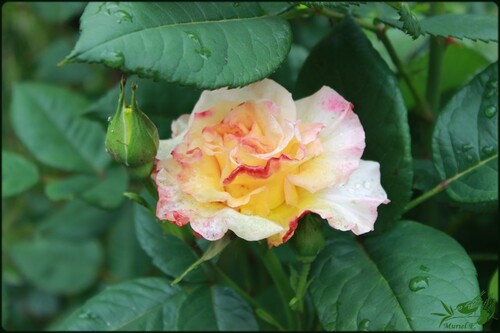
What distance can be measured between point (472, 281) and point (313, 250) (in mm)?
136

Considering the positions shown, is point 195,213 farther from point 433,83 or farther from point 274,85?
point 433,83

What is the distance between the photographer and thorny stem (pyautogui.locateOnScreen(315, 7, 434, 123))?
0.67 m

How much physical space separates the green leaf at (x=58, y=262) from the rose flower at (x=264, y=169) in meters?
0.72

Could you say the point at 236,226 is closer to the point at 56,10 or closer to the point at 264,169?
the point at 264,169

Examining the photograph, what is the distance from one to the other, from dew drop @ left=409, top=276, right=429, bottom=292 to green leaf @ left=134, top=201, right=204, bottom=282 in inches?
10.1

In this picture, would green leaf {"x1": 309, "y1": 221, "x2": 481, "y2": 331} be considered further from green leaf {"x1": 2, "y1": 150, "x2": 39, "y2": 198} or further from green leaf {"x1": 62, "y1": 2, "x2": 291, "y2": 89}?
green leaf {"x1": 2, "y1": 150, "x2": 39, "y2": 198}

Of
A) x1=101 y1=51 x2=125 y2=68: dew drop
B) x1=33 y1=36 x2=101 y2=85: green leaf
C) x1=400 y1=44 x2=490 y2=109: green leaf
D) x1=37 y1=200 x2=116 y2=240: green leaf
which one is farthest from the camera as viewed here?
x1=33 y1=36 x2=101 y2=85: green leaf

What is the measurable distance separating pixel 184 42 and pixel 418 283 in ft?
0.94

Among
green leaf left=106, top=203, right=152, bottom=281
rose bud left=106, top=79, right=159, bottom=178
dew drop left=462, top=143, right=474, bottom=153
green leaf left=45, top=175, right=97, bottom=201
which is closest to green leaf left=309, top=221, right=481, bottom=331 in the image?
dew drop left=462, top=143, right=474, bottom=153

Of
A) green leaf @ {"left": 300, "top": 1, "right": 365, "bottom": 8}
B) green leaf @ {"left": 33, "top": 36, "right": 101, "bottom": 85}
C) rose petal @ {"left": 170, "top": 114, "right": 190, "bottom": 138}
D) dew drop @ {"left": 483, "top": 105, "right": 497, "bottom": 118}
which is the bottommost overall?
green leaf @ {"left": 33, "top": 36, "right": 101, "bottom": 85}

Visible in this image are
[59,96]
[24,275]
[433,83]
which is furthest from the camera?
[24,275]

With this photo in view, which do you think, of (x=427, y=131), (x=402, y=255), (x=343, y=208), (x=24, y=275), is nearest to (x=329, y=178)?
(x=343, y=208)

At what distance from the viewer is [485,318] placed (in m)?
0.53

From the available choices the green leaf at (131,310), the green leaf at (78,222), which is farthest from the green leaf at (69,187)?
the green leaf at (131,310)
